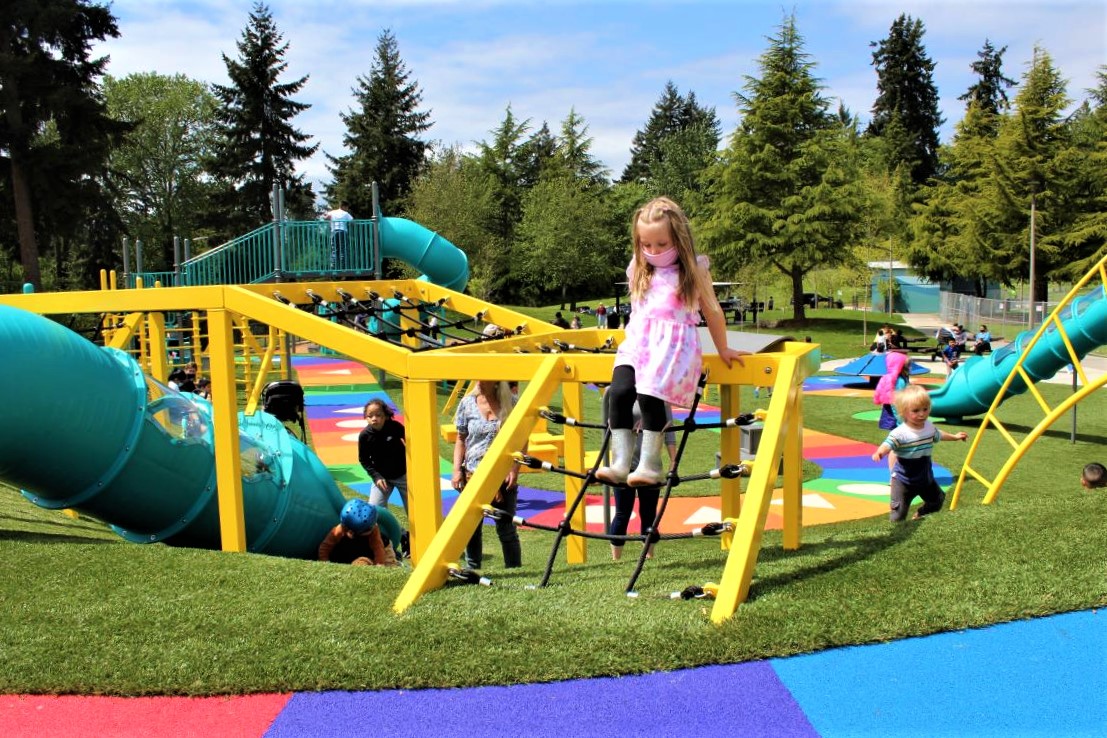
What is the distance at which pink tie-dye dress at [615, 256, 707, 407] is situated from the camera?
4.81 meters

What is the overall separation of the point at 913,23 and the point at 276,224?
84788 millimetres

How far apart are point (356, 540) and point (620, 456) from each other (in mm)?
3151

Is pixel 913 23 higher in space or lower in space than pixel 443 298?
higher

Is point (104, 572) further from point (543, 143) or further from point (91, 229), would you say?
point (543, 143)

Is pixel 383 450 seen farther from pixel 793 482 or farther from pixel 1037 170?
pixel 1037 170

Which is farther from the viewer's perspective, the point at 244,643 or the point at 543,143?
the point at 543,143

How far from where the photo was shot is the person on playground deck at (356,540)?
22.8 feet

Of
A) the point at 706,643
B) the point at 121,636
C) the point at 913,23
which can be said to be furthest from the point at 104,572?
the point at 913,23

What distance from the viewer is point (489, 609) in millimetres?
4289

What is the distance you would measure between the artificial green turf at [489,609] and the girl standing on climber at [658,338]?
2.49ft

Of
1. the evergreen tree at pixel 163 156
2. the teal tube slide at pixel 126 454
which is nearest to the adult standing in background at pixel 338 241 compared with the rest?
the teal tube slide at pixel 126 454

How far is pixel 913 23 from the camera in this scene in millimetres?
84500

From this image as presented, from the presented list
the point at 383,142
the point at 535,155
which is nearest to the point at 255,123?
the point at 383,142

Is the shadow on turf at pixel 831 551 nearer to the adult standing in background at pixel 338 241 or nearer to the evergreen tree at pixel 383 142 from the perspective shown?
the adult standing in background at pixel 338 241
